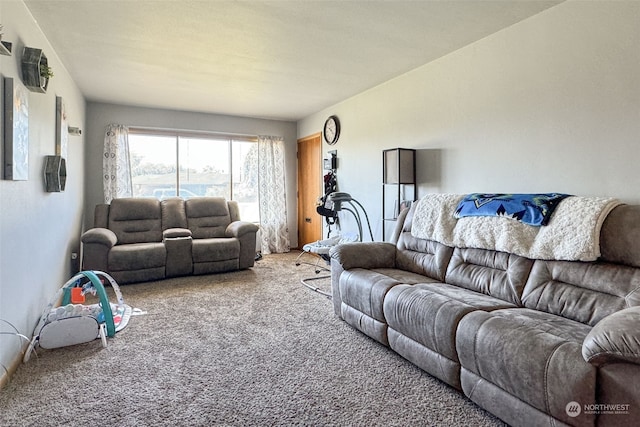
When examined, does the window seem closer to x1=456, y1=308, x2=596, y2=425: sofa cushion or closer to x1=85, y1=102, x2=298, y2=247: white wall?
x1=85, y1=102, x2=298, y2=247: white wall

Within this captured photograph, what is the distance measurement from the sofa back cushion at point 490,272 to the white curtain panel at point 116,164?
4713 millimetres

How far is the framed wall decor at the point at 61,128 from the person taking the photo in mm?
3279

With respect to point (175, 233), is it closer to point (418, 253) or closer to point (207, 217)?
point (207, 217)

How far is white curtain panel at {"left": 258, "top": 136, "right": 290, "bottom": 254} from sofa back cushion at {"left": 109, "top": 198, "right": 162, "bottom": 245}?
1.79 metres

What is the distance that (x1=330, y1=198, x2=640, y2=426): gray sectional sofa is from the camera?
1.36 meters

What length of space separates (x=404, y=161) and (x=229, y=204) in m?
2.90

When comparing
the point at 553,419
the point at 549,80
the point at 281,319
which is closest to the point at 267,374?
the point at 281,319

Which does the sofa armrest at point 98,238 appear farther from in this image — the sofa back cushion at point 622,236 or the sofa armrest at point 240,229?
the sofa back cushion at point 622,236

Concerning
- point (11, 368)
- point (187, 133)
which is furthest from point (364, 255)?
point (187, 133)

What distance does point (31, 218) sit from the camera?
255 cm

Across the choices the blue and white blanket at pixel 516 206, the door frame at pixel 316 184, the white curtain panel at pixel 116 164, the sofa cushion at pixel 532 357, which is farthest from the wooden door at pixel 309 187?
the sofa cushion at pixel 532 357

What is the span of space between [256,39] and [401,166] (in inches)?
70.8

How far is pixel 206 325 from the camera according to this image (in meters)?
2.98

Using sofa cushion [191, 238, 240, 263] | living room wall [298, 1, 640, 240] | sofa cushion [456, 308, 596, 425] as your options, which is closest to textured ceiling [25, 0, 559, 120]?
living room wall [298, 1, 640, 240]
